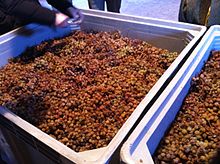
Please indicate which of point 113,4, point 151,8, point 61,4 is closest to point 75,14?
point 61,4

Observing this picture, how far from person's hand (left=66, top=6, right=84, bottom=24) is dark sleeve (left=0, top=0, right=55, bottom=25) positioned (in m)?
0.32

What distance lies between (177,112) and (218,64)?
0.41 meters

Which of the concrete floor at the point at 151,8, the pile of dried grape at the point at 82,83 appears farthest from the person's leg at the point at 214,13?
the concrete floor at the point at 151,8

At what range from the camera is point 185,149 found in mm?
877

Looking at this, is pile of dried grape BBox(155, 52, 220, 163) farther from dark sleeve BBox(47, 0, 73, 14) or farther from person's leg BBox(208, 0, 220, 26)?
dark sleeve BBox(47, 0, 73, 14)

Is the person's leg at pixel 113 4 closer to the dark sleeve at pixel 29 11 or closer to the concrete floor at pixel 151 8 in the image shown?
the concrete floor at pixel 151 8

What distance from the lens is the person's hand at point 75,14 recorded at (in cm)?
167

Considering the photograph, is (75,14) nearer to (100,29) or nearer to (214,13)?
(100,29)

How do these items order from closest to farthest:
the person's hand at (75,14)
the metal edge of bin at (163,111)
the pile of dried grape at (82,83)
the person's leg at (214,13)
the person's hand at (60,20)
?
the metal edge of bin at (163,111), the pile of dried grape at (82,83), the person's hand at (60,20), the person's leg at (214,13), the person's hand at (75,14)

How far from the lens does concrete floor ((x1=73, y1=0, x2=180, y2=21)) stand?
3.73 m

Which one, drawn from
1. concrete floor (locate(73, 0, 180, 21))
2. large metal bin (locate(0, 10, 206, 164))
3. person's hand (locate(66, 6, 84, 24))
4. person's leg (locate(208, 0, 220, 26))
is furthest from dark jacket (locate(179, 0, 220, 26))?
concrete floor (locate(73, 0, 180, 21))

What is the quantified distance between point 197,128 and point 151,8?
3.34 metres

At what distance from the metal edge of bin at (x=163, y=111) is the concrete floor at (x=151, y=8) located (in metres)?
2.48

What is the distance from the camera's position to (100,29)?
5.82 feet
